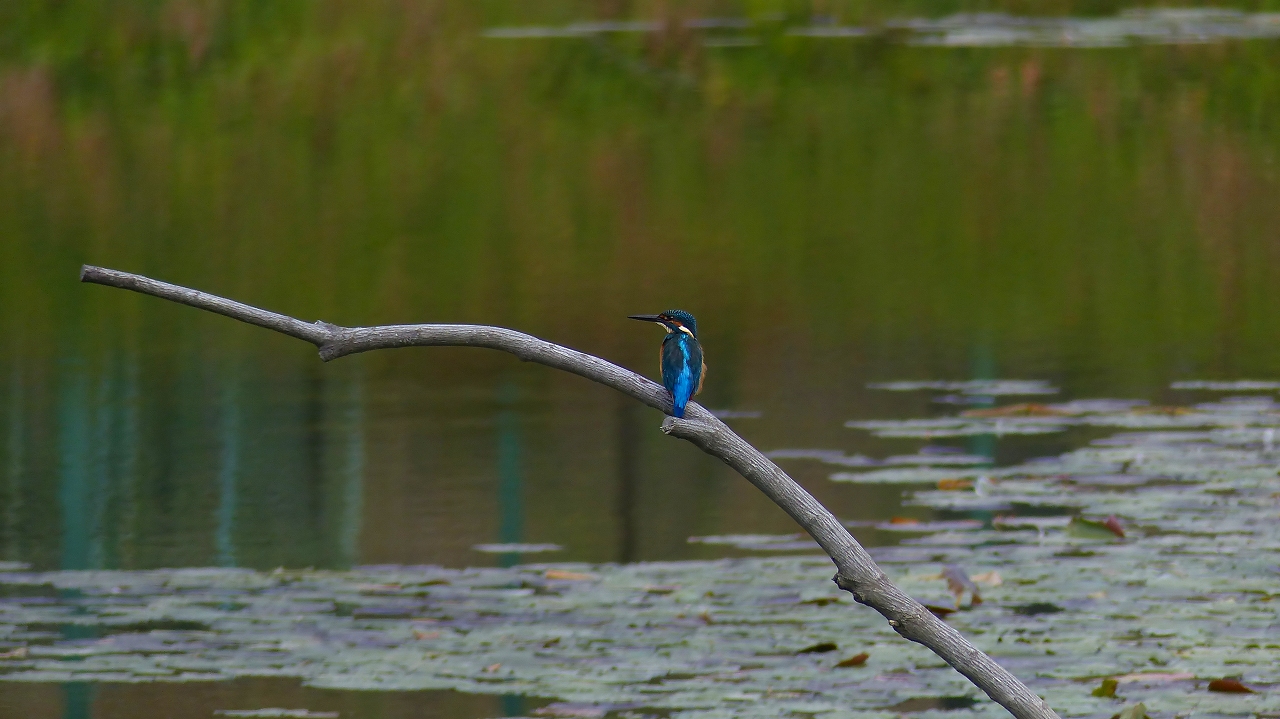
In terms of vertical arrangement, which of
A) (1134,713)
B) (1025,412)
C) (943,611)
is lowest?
(1134,713)

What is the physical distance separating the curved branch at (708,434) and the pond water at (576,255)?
191 centimetres

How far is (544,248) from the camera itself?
14.3 m

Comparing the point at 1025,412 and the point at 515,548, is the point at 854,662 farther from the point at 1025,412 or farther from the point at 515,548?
the point at 1025,412

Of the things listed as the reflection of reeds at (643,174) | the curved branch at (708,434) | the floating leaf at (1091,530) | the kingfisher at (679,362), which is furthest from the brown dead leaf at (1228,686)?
the reflection of reeds at (643,174)

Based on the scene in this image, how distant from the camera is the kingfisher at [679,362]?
316cm

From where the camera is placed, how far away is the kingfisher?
316cm

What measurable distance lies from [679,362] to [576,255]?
35.4ft

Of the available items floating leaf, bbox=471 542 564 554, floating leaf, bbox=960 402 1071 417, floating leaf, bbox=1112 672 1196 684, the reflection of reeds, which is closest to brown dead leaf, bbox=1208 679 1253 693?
floating leaf, bbox=1112 672 1196 684

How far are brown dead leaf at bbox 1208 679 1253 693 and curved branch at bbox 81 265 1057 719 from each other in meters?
1.60

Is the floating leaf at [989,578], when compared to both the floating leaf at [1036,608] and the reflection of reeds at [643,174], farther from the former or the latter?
the reflection of reeds at [643,174]

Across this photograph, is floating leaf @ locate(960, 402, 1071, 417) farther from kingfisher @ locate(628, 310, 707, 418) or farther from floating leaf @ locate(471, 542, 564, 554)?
kingfisher @ locate(628, 310, 707, 418)

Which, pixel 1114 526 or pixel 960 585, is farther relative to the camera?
pixel 1114 526

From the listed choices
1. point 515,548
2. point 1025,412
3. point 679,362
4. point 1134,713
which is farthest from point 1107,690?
point 1025,412

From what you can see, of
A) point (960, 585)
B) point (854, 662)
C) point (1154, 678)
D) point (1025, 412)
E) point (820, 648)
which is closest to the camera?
point (1154, 678)
